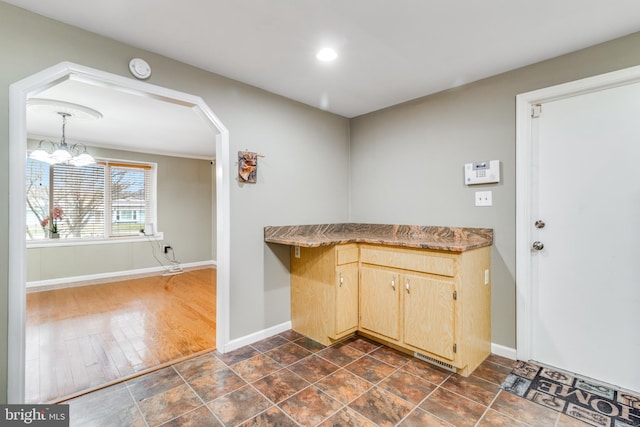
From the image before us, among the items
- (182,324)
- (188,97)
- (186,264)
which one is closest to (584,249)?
(188,97)

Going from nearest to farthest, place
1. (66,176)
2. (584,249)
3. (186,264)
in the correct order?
(584,249) < (66,176) < (186,264)

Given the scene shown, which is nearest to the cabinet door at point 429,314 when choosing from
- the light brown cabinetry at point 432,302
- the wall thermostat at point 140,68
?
the light brown cabinetry at point 432,302

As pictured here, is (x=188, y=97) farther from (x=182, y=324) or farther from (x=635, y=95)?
(x=635, y=95)

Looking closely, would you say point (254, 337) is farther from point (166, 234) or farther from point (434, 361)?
point (166, 234)

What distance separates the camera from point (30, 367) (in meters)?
2.26

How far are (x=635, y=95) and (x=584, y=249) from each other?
1065mm

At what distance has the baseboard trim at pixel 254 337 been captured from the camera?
2514 millimetres

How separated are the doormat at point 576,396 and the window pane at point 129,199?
19.9ft

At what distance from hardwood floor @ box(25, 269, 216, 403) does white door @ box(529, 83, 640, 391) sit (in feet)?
9.26

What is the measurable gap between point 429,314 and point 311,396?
3.43ft

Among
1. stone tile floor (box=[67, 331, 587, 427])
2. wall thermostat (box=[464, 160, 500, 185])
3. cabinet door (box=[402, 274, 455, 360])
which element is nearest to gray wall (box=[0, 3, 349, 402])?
stone tile floor (box=[67, 331, 587, 427])

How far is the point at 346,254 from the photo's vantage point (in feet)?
8.66

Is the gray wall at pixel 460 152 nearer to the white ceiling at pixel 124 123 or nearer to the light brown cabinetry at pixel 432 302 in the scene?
the light brown cabinetry at pixel 432 302

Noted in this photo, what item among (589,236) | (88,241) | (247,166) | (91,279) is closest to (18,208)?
(247,166)
